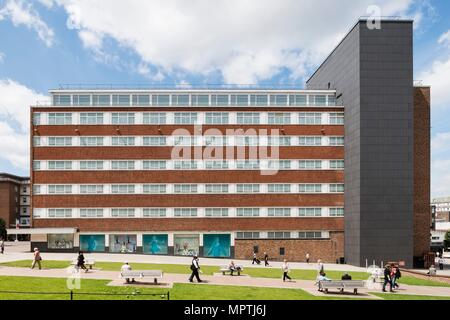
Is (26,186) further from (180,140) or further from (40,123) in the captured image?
(180,140)

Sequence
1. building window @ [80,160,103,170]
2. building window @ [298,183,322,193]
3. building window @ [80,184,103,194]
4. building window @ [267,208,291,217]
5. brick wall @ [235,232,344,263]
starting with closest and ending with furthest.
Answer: brick wall @ [235,232,344,263]
building window @ [80,184,103,194]
building window @ [80,160,103,170]
building window @ [267,208,291,217]
building window @ [298,183,322,193]

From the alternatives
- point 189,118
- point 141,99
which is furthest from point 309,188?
point 141,99

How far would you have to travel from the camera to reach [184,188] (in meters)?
62.3

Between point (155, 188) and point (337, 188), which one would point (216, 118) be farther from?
point (337, 188)

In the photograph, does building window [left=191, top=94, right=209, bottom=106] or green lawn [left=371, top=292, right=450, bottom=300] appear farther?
building window [left=191, top=94, right=209, bottom=106]

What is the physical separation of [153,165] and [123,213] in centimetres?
744

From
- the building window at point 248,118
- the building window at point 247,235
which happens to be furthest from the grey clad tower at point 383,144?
the building window at point 248,118

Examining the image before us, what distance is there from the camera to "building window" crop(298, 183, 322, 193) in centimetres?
6288

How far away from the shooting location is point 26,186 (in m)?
130

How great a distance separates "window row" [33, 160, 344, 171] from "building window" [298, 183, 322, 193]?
2.30 meters

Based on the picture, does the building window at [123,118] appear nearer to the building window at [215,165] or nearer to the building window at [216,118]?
the building window at [216,118]

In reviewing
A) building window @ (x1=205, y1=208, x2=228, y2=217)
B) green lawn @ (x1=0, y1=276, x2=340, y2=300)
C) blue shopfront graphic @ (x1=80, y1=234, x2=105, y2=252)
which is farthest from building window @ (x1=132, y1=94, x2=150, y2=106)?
green lawn @ (x1=0, y1=276, x2=340, y2=300)

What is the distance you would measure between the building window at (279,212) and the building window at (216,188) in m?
6.62

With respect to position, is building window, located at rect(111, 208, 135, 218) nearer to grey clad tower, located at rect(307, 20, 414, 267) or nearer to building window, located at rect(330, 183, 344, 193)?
building window, located at rect(330, 183, 344, 193)
